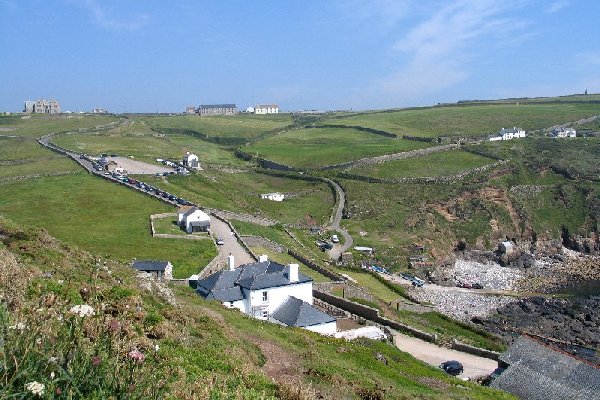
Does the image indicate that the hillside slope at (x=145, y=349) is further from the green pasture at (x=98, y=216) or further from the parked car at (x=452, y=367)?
the green pasture at (x=98, y=216)

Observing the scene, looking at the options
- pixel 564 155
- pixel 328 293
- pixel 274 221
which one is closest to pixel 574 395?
pixel 328 293

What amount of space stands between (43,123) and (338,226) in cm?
11567

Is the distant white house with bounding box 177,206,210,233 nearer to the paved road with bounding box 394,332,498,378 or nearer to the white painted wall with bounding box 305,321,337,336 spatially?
the paved road with bounding box 394,332,498,378

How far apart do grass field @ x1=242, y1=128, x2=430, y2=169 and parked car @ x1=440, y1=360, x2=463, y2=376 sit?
83.1m

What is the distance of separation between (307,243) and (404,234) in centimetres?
1842

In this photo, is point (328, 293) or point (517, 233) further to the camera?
point (517, 233)

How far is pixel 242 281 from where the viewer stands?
109 feet

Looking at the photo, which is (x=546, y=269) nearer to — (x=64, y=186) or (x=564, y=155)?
(x=564, y=155)

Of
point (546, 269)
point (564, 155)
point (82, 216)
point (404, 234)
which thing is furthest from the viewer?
point (564, 155)

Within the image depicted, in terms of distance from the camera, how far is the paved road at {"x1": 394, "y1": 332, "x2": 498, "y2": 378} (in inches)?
1224

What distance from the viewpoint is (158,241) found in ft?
156

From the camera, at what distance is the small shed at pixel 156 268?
3656cm

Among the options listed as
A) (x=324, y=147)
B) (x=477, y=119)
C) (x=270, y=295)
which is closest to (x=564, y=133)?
(x=477, y=119)

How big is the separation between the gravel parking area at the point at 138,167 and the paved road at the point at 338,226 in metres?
27.8
